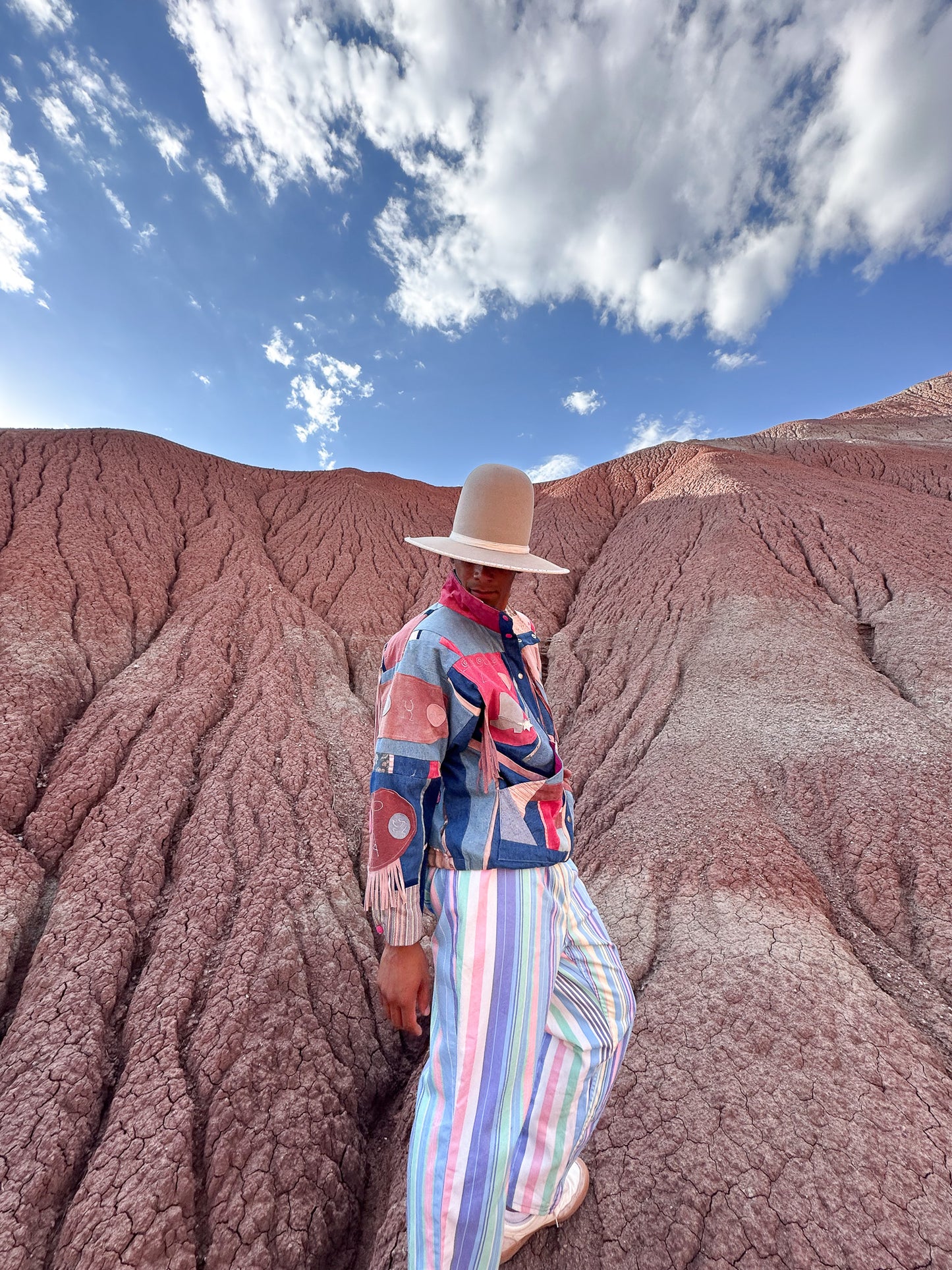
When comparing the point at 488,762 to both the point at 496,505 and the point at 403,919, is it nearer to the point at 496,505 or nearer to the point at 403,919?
the point at 403,919

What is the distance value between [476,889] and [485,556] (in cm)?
81

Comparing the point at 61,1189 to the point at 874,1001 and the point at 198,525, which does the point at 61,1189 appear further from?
the point at 198,525

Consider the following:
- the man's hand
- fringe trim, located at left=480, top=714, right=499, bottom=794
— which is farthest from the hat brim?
the man's hand

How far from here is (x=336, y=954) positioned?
337cm

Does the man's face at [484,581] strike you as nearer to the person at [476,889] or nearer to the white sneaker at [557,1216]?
the person at [476,889]

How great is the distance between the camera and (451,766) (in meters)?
1.42

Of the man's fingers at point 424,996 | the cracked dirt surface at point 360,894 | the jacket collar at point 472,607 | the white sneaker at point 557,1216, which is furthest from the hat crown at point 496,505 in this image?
the cracked dirt surface at point 360,894

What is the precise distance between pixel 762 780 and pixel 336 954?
346 centimetres

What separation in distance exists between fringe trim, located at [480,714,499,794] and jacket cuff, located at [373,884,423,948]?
0.98 feet

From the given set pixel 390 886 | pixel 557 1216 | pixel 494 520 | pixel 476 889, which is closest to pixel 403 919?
pixel 390 886

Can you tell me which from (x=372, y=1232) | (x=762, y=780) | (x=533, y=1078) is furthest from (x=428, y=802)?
(x=762, y=780)

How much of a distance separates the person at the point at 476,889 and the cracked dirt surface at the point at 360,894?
1077mm

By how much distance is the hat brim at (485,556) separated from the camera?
136 centimetres

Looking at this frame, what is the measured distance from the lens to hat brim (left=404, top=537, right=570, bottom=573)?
4.48 feet
